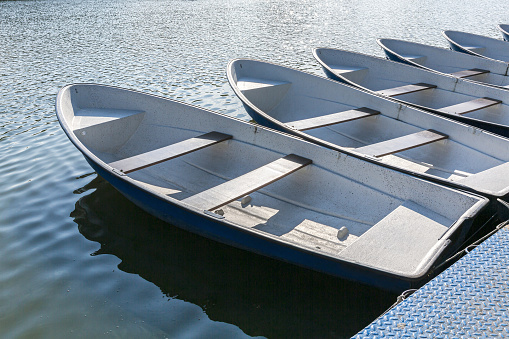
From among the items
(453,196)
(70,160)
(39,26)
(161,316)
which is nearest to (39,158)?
(70,160)

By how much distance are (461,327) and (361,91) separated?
5259 millimetres

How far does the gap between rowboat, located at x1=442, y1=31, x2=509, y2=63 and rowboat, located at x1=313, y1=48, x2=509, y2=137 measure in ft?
12.7

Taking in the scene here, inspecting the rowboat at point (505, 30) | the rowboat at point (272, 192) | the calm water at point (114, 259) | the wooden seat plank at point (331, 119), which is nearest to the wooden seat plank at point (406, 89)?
the wooden seat plank at point (331, 119)

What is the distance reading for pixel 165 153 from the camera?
19.3 ft

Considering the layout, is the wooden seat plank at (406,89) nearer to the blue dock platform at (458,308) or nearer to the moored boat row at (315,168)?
the moored boat row at (315,168)

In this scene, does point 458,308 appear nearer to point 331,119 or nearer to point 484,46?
point 331,119

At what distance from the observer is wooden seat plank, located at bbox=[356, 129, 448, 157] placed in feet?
19.3

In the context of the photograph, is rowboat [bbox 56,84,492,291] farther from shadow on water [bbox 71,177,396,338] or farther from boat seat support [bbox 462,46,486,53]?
boat seat support [bbox 462,46,486,53]

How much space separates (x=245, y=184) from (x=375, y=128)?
318 centimetres

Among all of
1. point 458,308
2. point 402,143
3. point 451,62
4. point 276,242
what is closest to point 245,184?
point 276,242

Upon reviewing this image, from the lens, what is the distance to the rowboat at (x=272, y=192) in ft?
13.3

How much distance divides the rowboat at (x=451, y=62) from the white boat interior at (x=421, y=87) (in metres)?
0.66

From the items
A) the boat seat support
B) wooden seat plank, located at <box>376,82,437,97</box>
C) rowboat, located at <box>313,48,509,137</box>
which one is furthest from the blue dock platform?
the boat seat support

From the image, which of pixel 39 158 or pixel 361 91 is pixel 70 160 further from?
pixel 361 91
